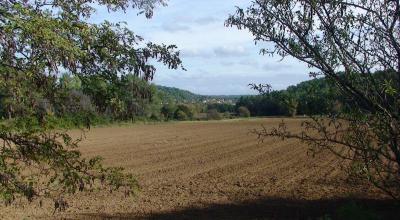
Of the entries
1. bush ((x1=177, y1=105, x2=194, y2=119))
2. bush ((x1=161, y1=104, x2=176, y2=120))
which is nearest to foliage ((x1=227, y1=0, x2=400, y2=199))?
bush ((x1=161, y1=104, x2=176, y2=120))

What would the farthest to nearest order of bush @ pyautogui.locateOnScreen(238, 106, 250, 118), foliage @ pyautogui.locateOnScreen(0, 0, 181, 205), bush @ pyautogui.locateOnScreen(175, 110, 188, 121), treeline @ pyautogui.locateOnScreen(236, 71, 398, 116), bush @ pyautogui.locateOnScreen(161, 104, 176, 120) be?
bush @ pyautogui.locateOnScreen(238, 106, 250, 118), bush @ pyautogui.locateOnScreen(175, 110, 188, 121), bush @ pyautogui.locateOnScreen(161, 104, 176, 120), treeline @ pyautogui.locateOnScreen(236, 71, 398, 116), foliage @ pyautogui.locateOnScreen(0, 0, 181, 205)

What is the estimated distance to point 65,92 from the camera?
530cm

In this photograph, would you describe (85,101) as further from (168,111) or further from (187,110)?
(187,110)

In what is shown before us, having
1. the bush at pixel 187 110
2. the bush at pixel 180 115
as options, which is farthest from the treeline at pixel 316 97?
the bush at pixel 187 110

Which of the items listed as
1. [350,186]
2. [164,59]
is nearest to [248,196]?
[350,186]

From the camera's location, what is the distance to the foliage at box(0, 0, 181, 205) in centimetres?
486

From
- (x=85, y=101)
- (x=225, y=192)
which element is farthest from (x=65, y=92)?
(x=225, y=192)

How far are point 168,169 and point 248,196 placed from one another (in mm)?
6930

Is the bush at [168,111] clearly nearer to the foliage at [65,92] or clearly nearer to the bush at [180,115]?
the bush at [180,115]

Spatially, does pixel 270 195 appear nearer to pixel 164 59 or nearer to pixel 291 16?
pixel 291 16

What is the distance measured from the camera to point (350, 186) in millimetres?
14836

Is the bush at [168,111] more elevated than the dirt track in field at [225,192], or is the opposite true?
the bush at [168,111]

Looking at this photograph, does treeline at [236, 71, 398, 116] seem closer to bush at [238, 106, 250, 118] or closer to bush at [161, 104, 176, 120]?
bush at [161, 104, 176, 120]

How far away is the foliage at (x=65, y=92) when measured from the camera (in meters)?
4.86
